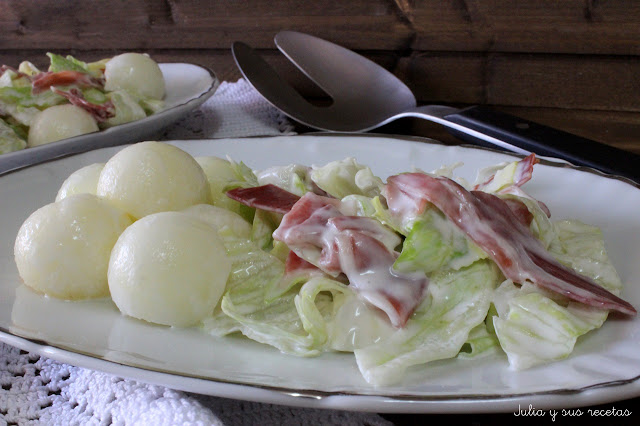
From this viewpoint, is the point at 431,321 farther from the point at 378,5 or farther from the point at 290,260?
the point at 378,5

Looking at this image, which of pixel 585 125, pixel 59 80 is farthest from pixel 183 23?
pixel 585 125

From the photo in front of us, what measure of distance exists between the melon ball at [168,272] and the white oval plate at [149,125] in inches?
14.5

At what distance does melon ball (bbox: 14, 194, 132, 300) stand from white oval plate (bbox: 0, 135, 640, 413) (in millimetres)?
14

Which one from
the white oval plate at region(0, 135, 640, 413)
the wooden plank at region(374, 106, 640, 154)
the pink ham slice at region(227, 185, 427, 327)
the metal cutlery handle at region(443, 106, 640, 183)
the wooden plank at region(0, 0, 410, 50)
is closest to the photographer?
the white oval plate at region(0, 135, 640, 413)

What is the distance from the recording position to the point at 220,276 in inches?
21.3

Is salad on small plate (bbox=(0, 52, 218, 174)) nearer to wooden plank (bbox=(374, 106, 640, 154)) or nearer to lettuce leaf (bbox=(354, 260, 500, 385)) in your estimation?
wooden plank (bbox=(374, 106, 640, 154))

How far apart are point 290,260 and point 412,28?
39.2 inches

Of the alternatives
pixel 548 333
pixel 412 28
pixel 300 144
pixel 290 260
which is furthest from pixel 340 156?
pixel 412 28

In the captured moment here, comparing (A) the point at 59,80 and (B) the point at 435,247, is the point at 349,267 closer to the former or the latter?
(B) the point at 435,247

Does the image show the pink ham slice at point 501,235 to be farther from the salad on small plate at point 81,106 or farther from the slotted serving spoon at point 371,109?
the salad on small plate at point 81,106

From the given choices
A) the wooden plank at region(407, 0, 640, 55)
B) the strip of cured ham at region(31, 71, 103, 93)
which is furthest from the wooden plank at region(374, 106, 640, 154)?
the strip of cured ham at region(31, 71, 103, 93)

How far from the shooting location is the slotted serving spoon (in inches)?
32.1

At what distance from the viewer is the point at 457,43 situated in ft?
4.58

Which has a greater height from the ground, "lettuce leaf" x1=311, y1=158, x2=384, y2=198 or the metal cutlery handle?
"lettuce leaf" x1=311, y1=158, x2=384, y2=198
